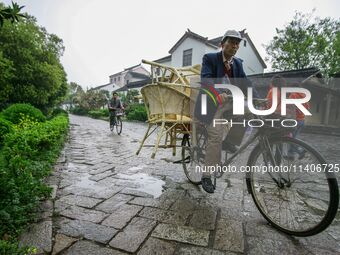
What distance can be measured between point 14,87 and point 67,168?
37.6 feet

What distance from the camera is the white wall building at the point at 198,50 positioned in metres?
24.2

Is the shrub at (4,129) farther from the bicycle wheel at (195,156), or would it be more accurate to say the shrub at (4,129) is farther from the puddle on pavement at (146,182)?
the bicycle wheel at (195,156)

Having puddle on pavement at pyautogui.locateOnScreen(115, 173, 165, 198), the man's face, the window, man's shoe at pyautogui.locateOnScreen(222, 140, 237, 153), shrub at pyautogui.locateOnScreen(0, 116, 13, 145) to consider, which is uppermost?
the window

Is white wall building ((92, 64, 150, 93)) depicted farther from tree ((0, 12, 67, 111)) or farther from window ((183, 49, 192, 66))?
tree ((0, 12, 67, 111))

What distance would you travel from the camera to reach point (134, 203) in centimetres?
287

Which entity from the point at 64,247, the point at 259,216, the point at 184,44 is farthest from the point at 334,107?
the point at 64,247

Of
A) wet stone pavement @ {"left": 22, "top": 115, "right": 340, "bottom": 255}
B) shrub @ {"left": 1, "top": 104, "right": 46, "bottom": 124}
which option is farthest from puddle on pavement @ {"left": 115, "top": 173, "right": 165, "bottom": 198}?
shrub @ {"left": 1, "top": 104, "right": 46, "bottom": 124}

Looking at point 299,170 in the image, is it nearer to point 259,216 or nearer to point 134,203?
point 259,216

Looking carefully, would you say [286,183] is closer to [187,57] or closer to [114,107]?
[114,107]

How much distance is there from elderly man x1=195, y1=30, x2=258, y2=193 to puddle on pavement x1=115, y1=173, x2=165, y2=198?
2.89ft

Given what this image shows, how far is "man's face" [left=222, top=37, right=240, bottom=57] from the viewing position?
276 cm

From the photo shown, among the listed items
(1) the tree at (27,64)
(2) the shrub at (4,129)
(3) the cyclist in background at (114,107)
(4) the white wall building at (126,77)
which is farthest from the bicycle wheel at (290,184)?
(4) the white wall building at (126,77)

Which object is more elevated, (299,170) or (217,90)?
(217,90)

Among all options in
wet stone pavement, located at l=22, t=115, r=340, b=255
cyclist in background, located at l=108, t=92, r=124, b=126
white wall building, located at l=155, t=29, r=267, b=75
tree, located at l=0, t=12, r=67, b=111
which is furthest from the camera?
white wall building, located at l=155, t=29, r=267, b=75
